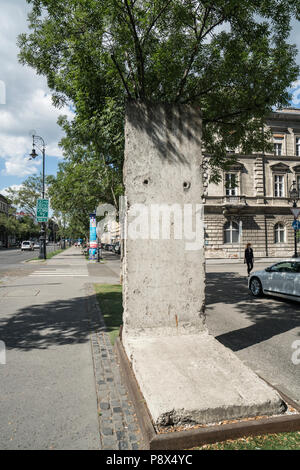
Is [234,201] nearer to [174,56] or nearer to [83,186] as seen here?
[83,186]

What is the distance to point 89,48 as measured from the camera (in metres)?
6.86

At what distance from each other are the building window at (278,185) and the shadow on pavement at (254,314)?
2416cm

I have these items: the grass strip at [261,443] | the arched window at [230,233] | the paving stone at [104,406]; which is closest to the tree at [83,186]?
the paving stone at [104,406]

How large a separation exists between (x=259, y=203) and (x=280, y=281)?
2471 cm

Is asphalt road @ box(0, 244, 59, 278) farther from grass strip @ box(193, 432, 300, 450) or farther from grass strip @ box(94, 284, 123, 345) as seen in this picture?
grass strip @ box(193, 432, 300, 450)

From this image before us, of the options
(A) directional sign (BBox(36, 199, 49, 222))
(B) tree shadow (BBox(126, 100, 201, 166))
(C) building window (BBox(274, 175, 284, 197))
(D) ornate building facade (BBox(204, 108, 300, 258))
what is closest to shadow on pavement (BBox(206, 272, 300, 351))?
(B) tree shadow (BBox(126, 100, 201, 166))

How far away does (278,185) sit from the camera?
1350 inches

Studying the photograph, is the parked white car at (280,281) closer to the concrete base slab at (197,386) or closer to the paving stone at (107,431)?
the concrete base slab at (197,386)

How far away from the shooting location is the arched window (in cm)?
3209

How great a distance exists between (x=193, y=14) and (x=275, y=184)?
30.6m

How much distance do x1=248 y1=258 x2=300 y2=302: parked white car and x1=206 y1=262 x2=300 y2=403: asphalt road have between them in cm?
30

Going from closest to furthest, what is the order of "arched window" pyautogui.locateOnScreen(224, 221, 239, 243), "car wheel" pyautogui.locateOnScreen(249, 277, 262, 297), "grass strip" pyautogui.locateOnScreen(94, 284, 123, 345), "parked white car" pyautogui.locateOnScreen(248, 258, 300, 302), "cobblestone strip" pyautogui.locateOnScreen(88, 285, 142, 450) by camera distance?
"cobblestone strip" pyautogui.locateOnScreen(88, 285, 142, 450) < "grass strip" pyautogui.locateOnScreen(94, 284, 123, 345) < "parked white car" pyautogui.locateOnScreen(248, 258, 300, 302) < "car wheel" pyautogui.locateOnScreen(249, 277, 262, 297) < "arched window" pyautogui.locateOnScreen(224, 221, 239, 243)

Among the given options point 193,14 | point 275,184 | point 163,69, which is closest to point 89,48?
point 163,69
